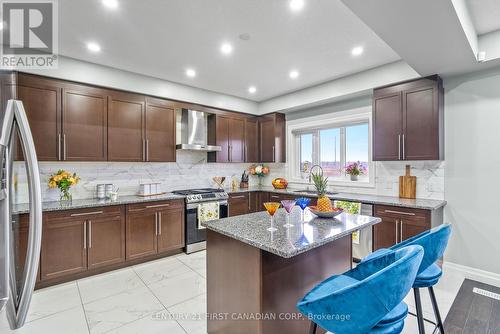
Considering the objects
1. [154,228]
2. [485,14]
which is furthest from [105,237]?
[485,14]

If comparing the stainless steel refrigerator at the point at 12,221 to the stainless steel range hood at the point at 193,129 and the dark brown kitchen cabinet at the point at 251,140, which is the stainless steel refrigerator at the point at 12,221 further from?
the dark brown kitchen cabinet at the point at 251,140

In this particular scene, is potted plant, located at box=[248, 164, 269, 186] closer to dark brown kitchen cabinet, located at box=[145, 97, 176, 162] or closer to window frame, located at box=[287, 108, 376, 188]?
window frame, located at box=[287, 108, 376, 188]

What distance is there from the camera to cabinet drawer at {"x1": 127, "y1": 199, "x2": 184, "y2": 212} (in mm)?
3510

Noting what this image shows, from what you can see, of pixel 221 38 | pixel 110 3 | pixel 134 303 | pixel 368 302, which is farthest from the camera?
pixel 221 38

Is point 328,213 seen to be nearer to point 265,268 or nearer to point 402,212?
point 265,268

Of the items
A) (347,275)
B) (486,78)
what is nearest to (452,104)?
(486,78)

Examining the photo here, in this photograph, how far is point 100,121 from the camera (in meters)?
3.51

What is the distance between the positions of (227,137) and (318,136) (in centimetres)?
181

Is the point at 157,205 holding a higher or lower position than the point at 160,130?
lower

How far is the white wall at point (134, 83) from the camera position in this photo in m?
3.22

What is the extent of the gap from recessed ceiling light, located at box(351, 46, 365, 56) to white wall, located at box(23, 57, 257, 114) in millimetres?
2536

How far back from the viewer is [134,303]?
257 cm

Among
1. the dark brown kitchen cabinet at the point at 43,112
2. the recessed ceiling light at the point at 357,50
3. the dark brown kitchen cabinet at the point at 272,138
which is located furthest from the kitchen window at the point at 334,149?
the dark brown kitchen cabinet at the point at 43,112

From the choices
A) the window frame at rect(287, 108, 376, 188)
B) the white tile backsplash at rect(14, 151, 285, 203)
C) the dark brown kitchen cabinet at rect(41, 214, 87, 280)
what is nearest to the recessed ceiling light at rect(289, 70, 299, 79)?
the window frame at rect(287, 108, 376, 188)
